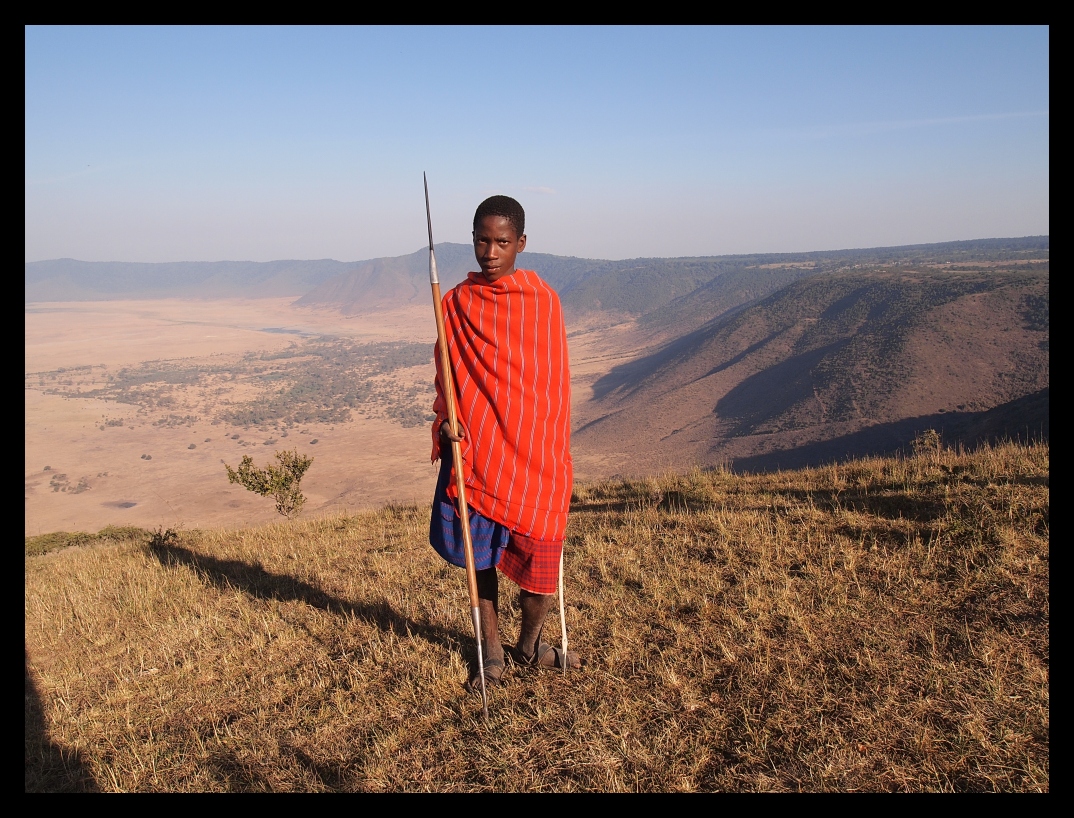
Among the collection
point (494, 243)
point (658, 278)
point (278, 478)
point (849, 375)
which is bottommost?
point (278, 478)

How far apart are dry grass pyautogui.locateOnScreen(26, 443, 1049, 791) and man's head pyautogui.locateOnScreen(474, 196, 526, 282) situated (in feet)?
5.84

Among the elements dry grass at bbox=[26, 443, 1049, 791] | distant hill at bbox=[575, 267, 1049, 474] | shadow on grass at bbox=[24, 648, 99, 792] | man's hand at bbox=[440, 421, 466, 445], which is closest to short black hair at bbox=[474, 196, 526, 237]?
man's hand at bbox=[440, 421, 466, 445]

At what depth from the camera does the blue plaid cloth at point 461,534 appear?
2.88 metres

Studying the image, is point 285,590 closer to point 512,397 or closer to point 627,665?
point 627,665

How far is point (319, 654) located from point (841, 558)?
2.90 m

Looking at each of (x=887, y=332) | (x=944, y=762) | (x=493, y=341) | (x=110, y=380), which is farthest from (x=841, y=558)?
(x=110, y=380)

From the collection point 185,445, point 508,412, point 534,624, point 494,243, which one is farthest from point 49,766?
point 185,445

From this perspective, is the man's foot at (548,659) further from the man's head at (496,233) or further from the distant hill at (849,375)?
the distant hill at (849,375)

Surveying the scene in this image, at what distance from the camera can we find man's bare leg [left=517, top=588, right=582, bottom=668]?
9.66 ft

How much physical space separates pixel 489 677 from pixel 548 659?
27cm

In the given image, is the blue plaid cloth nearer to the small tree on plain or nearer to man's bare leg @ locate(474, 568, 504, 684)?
man's bare leg @ locate(474, 568, 504, 684)

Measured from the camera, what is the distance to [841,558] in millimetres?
3852

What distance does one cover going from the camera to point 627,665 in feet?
9.80
